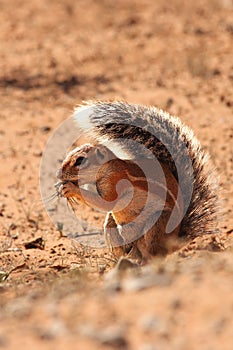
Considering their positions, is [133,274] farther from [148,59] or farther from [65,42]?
[65,42]

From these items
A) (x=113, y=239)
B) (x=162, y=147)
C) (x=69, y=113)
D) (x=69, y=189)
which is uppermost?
(x=69, y=113)

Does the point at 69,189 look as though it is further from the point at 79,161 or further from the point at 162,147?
the point at 162,147

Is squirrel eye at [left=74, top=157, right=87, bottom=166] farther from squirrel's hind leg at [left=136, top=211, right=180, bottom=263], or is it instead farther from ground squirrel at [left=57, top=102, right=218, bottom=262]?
squirrel's hind leg at [left=136, top=211, right=180, bottom=263]

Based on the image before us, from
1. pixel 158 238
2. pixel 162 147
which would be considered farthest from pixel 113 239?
pixel 162 147

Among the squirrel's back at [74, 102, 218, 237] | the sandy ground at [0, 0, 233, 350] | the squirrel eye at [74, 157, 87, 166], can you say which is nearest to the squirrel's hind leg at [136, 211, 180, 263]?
the squirrel's back at [74, 102, 218, 237]

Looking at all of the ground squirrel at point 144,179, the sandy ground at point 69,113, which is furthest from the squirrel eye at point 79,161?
the sandy ground at point 69,113

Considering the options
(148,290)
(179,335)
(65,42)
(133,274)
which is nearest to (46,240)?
(133,274)

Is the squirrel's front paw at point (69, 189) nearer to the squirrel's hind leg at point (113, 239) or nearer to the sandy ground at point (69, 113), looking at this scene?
the squirrel's hind leg at point (113, 239)
